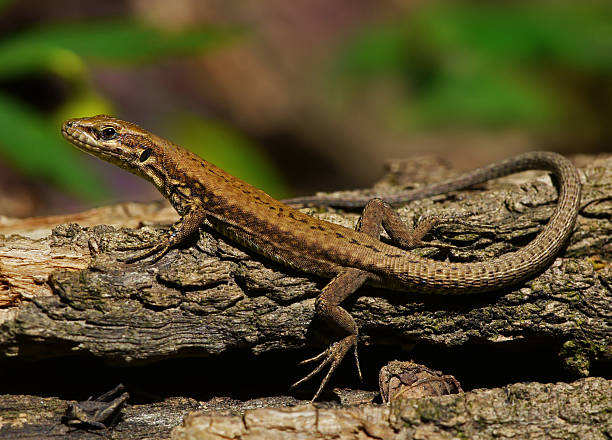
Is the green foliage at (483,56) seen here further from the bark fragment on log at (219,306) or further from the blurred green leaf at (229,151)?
the bark fragment on log at (219,306)

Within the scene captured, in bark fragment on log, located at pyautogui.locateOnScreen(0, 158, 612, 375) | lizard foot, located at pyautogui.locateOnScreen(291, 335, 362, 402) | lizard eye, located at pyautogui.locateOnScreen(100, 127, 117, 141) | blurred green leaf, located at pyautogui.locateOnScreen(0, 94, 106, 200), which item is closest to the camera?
bark fragment on log, located at pyautogui.locateOnScreen(0, 158, 612, 375)

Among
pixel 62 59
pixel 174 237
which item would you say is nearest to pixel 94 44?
pixel 62 59

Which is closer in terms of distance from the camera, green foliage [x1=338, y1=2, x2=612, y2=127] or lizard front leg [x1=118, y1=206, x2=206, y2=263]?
lizard front leg [x1=118, y1=206, x2=206, y2=263]

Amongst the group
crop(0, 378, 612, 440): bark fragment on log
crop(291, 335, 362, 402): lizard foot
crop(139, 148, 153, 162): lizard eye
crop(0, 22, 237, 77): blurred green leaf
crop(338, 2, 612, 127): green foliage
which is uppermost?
crop(338, 2, 612, 127): green foliage

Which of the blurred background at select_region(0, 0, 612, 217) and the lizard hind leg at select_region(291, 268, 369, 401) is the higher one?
the blurred background at select_region(0, 0, 612, 217)

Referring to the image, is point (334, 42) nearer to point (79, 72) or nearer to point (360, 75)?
point (360, 75)

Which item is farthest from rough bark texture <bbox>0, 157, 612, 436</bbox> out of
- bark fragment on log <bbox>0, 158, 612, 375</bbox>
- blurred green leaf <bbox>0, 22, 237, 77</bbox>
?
blurred green leaf <bbox>0, 22, 237, 77</bbox>

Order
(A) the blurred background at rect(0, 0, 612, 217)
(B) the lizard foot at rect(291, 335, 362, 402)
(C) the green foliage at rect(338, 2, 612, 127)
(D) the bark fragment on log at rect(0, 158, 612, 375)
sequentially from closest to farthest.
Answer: (D) the bark fragment on log at rect(0, 158, 612, 375), (B) the lizard foot at rect(291, 335, 362, 402), (A) the blurred background at rect(0, 0, 612, 217), (C) the green foliage at rect(338, 2, 612, 127)

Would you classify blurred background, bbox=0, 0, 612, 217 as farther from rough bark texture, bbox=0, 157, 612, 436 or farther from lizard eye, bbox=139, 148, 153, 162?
rough bark texture, bbox=0, 157, 612, 436
